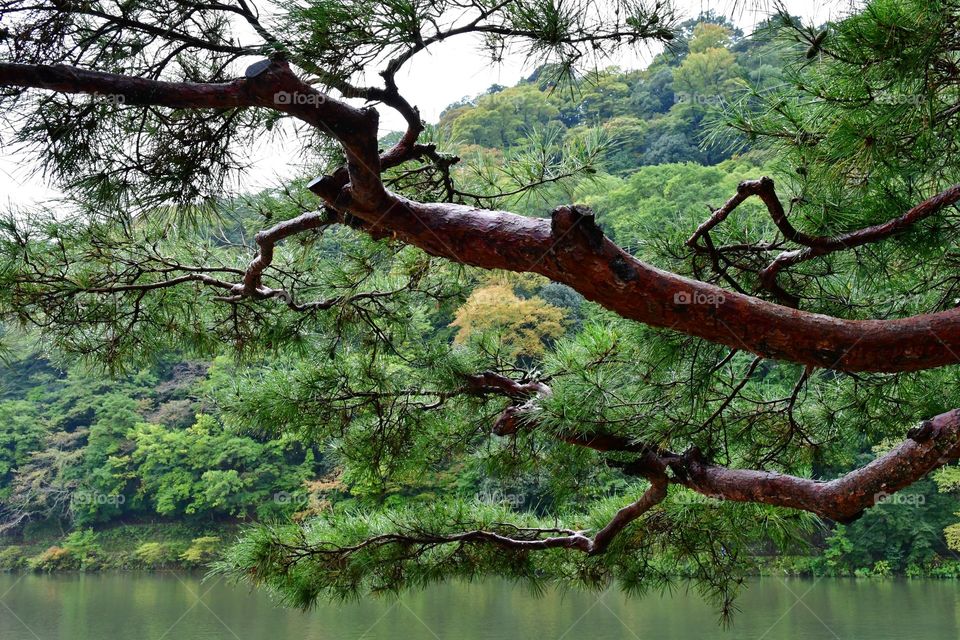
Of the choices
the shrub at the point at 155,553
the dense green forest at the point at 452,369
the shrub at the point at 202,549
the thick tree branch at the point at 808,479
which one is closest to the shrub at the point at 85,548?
the dense green forest at the point at 452,369

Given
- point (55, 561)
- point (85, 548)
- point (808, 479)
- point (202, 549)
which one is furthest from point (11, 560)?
point (808, 479)

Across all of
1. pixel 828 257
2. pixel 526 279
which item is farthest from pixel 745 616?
pixel 828 257

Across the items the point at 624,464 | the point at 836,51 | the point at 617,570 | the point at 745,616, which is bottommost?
the point at 745,616

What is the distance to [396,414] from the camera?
8.42ft

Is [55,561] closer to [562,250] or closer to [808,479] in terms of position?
[808,479]

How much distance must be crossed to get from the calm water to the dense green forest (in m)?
0.91

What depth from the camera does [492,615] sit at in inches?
316

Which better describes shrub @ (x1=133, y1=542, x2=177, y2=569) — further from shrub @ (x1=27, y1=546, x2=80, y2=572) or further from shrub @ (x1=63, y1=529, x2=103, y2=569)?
shrub @ (x1=27, y1=546, x2=80, y2=572)

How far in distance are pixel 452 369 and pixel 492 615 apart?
629 cm

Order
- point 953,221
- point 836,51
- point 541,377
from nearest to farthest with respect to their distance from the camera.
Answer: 1. point 836,51
2. point 953,221
3. point 541,377

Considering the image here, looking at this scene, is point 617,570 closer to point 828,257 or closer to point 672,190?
point 828,257

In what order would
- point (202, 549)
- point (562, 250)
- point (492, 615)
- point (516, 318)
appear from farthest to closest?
point (202, 549), point (516, 318), point (492, 615), point (562, 250)

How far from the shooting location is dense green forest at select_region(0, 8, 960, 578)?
2.01 m

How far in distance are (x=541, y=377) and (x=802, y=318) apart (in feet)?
4.75
